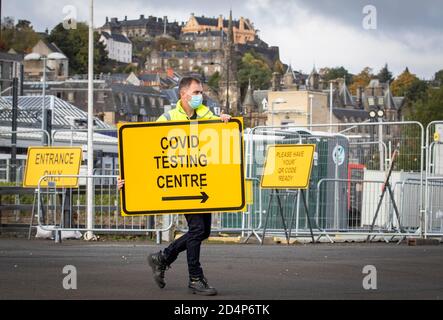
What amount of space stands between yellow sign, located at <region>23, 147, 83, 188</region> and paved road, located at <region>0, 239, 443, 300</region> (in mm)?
5169

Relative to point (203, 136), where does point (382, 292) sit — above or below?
below

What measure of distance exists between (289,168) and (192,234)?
11.0m

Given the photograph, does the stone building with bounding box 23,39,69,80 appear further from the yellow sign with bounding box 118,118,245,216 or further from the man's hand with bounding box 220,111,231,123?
the man's hand with bounding box 220,111,231,123

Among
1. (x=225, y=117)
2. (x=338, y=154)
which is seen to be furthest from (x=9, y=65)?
(x=225, y=117)

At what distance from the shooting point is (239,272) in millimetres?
13953

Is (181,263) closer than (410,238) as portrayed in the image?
Yes

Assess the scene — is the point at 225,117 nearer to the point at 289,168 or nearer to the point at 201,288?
the point at 201,288

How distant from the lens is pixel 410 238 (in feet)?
74.2

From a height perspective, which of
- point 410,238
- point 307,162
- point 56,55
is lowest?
point 410,238

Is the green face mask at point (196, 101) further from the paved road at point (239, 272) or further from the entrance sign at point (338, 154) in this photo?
the entrance sign at point (338, 154)

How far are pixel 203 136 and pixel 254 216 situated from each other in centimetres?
1338

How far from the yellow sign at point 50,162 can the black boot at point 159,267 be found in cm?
1400
